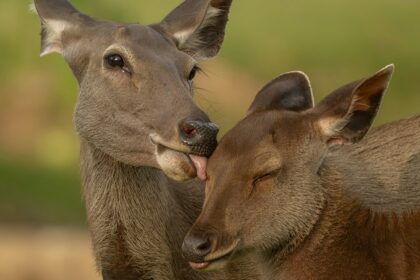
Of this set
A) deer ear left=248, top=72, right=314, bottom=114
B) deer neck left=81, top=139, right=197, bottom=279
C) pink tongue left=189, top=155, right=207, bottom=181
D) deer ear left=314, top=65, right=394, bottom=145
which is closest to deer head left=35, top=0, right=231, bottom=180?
pink tongue left=189, top=155, right=207, bottom=181

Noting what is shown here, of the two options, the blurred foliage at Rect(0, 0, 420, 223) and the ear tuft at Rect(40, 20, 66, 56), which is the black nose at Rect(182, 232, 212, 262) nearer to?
the ear tuft at Rect(40, 20, 66, 56)

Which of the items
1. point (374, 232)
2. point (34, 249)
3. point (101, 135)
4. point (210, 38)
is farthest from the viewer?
point (34, 249)

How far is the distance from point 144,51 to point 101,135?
684 mm

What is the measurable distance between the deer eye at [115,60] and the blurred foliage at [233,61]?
978 centimetres

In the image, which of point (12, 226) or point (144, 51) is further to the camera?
point (12, 226)

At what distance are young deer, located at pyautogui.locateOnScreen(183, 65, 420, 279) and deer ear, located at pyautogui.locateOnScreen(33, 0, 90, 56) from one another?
76.2 inches

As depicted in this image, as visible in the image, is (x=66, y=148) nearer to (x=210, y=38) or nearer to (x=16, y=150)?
(x=16, y=150)

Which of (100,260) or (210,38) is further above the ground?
(210,38)

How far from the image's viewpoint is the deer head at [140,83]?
11.9 meters

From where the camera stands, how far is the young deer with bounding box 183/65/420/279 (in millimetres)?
11477

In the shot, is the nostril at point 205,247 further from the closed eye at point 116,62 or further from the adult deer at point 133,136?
the closed eye at point 116,62

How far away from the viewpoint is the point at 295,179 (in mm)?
11680

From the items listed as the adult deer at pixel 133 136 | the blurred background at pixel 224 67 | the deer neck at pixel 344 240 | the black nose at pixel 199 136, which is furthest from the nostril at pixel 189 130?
the blurred background at pixel 224 67

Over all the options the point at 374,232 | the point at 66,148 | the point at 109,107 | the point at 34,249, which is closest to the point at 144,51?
the point at 109,107
